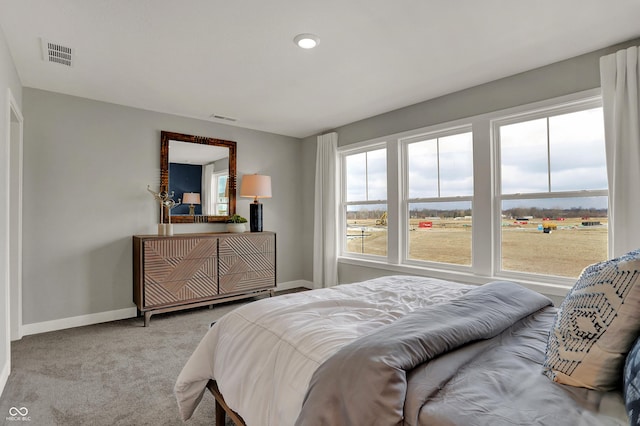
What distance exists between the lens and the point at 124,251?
3967mm

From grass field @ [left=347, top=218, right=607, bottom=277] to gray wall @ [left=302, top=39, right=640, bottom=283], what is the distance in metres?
0.73

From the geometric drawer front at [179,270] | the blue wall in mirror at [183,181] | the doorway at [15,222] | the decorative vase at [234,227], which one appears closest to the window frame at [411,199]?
the decorative vase at [234,227]

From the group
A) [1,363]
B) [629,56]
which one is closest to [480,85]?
[629,56]

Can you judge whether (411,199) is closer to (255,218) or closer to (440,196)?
(440,196)

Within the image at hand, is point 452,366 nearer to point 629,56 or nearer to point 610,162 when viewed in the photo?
point 610,162

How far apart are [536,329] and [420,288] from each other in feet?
2.53

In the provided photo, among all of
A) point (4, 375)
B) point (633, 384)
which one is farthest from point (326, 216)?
point (633, 384)

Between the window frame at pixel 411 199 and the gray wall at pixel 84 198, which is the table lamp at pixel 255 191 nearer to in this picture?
the gray wall at pixel 84 198

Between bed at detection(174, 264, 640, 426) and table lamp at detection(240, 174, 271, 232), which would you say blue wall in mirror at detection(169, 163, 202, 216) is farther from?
bed at detection(174, 264, 640, 426)

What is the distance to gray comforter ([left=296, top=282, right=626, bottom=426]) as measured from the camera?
2.87ft

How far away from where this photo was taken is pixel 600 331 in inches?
39.2

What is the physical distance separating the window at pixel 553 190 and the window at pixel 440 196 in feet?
1.26

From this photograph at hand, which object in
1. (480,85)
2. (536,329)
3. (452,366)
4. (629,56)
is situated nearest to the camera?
(452,366)

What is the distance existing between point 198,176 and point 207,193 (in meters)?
0.26
